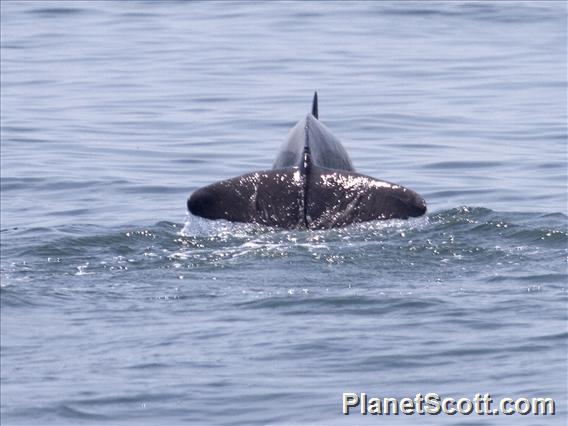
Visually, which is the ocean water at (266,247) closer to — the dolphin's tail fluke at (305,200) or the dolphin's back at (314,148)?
the dolphin's tail fluke at (305,200)

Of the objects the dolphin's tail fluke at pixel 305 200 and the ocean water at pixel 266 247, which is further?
the dolphin's tail fluke at pixel 305 200

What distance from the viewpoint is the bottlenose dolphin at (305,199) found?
37.0 feet

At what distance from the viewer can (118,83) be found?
2253cm

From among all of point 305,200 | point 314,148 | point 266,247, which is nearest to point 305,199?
point 305,200

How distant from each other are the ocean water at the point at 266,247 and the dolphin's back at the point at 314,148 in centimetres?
94

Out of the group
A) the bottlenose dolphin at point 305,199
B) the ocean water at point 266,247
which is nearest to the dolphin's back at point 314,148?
the bottlenose dolphin at point 305,199

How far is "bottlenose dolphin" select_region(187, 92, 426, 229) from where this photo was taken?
1127 centimetres

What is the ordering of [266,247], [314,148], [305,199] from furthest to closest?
[314,148] < [305,199] < [266,247]

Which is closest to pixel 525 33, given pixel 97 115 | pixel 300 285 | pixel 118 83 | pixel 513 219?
pixel 118 83

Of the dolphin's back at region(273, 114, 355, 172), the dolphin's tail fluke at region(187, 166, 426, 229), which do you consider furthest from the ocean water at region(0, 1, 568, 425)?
the dolphin's back at region(273, 114, 355, 172)

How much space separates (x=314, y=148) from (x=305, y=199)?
4.12 ft

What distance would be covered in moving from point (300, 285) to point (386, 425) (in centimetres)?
256

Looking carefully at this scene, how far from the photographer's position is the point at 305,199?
37.3 feet

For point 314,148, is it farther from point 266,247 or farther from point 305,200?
point 266,247
